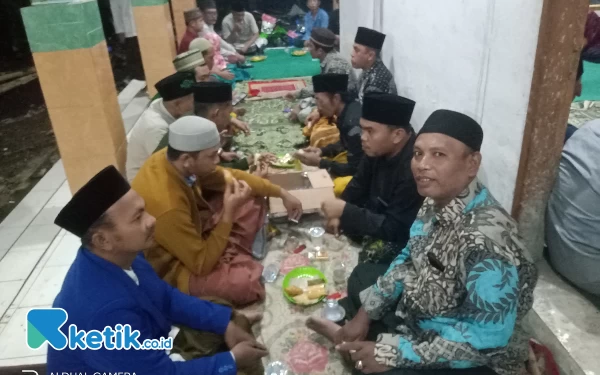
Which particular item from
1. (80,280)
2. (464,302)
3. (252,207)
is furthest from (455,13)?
(80,280)

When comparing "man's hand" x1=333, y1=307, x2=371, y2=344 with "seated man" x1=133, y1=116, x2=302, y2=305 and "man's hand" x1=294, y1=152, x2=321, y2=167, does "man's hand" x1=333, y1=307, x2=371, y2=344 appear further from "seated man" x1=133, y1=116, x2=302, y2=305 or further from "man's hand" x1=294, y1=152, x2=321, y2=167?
"man's hand" x1=294, y1=152, x2=321, y2=167

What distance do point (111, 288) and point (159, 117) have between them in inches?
67.2

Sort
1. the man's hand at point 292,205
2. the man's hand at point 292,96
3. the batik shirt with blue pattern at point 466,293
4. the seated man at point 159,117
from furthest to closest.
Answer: the man's hand at point 292,96 < the seated man at point 159,117 < the man's hand at point 292,205 < the batik shirt with blue pattern at point 466,293

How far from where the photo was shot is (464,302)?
4.57 feet

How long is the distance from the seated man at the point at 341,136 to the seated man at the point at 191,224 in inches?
42.3

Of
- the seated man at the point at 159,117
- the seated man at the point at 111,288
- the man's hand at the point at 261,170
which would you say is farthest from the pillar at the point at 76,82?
the seated man at the point at 111,288

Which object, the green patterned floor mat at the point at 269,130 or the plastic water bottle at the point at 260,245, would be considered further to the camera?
the green patterned floor mat at the point at 269,130

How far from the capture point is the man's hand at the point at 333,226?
2566mm

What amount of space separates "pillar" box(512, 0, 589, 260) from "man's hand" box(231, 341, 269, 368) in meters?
1.23

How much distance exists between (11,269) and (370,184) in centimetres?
216

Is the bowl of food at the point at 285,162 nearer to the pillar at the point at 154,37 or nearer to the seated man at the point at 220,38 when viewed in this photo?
the pillar at the point at 154,37

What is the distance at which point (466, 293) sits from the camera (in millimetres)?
1420

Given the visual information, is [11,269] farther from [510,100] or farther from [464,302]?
[510,100]

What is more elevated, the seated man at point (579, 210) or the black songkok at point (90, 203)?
the black songkok at point (90, 203)
